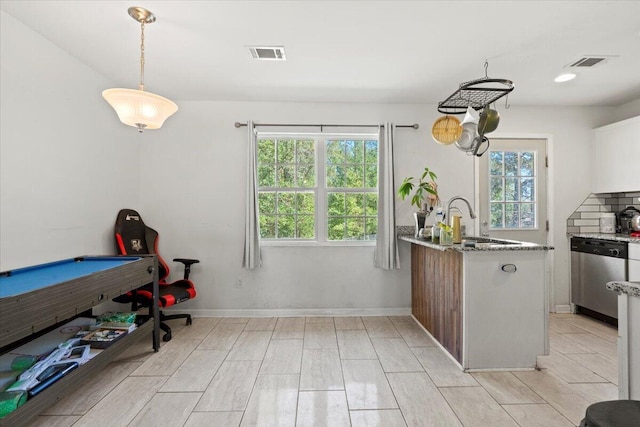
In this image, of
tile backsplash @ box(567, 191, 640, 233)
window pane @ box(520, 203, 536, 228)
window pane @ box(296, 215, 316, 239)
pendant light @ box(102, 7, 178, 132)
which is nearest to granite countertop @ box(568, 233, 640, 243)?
tile backsplash @ box(567, 191, 640, 233)

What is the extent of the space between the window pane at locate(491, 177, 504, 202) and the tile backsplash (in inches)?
35.1

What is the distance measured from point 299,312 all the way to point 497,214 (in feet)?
8.78

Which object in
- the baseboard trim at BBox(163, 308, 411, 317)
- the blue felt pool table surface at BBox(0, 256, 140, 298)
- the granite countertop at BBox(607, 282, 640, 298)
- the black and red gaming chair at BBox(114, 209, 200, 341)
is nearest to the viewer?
the granite countertop at BBox(607, 282, 640, 298)

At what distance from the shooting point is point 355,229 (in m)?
3.99

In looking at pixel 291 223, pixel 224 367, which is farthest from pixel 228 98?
pixel 224 367

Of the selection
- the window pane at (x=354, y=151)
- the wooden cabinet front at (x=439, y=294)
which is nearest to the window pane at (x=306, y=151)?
the window pane at (x=354, y=151)

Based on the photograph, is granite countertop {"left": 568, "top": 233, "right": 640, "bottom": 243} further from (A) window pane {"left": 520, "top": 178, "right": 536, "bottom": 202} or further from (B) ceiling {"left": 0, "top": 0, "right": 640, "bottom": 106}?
(B) ceiling {"left": 0, "top": 0, "right": 640, "bottom": 106}

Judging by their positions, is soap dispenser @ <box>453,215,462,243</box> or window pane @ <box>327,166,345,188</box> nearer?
soap dispenser @ <box>453,215,462,243</box>

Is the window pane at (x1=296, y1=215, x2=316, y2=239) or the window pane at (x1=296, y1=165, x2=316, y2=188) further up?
the window pane at (x1=296, y1=165, x2=316, y2=188)

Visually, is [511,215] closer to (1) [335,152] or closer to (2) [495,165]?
(2) [495,165]

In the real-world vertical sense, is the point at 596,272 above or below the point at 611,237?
below

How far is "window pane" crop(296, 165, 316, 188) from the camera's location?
13.1 ft

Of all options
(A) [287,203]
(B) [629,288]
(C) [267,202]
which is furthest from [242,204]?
(B) [629,288]

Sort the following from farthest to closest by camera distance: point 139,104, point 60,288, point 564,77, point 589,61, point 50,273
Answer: point 564,77, point 589,61, point 50,273, point 139,104, point 60,288
